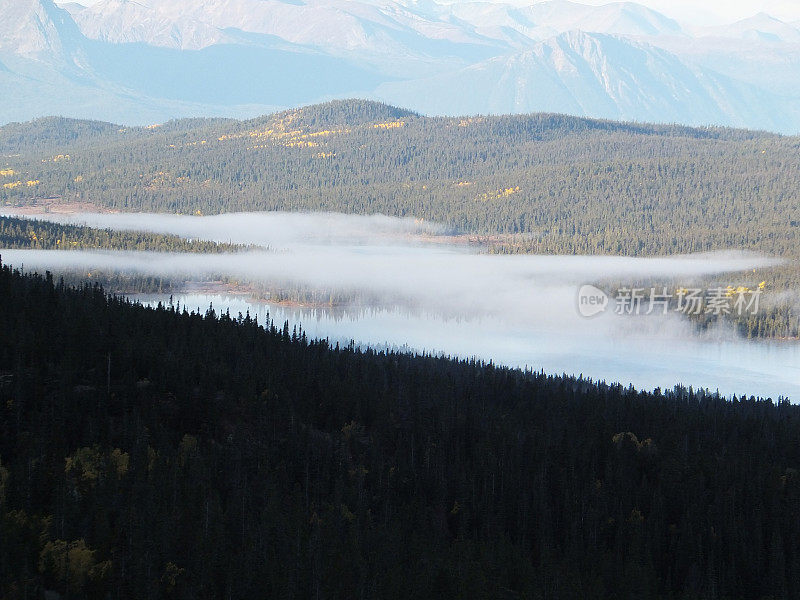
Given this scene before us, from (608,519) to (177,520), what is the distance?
192 feet

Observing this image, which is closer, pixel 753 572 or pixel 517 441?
pixel 753 572

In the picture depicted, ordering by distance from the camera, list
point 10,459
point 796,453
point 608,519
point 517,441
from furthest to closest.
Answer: point 796,453 → point 517,441 → point 608,519 → point 10,459

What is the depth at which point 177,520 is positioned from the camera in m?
114

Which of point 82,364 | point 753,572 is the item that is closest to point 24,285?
point 82,364

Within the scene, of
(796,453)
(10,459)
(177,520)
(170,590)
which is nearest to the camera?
(170,590)

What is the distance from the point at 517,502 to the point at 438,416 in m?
28.2

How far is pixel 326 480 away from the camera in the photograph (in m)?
147

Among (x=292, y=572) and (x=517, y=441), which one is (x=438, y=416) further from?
(x=292, y=572)

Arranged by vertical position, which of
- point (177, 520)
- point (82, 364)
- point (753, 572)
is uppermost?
point (82, 364)

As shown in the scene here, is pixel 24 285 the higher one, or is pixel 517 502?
pixel 24 285

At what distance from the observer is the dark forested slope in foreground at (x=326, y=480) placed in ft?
357

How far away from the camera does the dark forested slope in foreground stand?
108750mm

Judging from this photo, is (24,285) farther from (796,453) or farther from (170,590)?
(796,453)

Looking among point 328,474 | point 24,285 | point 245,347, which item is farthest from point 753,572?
point 24,285
